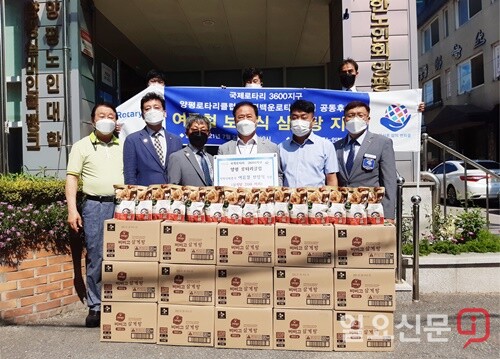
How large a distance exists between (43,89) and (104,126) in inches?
124

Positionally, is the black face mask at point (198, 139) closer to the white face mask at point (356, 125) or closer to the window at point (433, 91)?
the white face mask at point (356, 125)

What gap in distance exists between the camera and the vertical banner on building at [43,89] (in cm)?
623

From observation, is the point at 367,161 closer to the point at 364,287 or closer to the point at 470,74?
the point at 364,287

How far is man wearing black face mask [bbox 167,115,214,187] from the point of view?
11.7 ft

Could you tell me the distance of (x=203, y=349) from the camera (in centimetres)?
317

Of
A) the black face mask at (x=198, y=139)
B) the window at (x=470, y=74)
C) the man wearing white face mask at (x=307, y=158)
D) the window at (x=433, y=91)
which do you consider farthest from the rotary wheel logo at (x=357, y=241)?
the window at (x=433, y=91)

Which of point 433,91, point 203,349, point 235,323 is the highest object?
point 433,91

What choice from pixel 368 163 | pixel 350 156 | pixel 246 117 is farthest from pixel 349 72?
pixel 246 117

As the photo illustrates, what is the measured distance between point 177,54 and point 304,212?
8366 millimetres

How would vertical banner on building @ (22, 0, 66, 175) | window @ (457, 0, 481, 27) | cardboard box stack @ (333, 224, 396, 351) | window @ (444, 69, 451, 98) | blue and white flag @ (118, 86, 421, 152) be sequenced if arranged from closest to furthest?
cardboard box stack @ (333, 224, 396, 351) → blue and white flag @ (118, 86, 421, 152) → vertical banner on building @ (22, 0, 66, 175) → window @ (457, 0, 481, 27) → window @ (444, 69, 451, 98)

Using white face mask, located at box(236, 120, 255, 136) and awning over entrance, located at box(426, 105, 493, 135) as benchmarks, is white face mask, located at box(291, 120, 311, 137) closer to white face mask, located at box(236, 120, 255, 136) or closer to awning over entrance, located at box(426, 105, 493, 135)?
white face mask, located at box(236, 120, 255, 136)

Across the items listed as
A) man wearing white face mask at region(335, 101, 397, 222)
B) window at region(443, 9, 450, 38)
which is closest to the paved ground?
man wearing white face mask at region(335, 101, 397, 222)

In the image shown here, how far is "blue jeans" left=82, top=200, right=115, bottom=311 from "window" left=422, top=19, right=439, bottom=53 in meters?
26.8

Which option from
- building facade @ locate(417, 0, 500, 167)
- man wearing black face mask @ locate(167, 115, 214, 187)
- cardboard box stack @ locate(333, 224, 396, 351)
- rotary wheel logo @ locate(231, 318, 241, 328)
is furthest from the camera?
building facade @ locate(417, 0, 500, 167)
